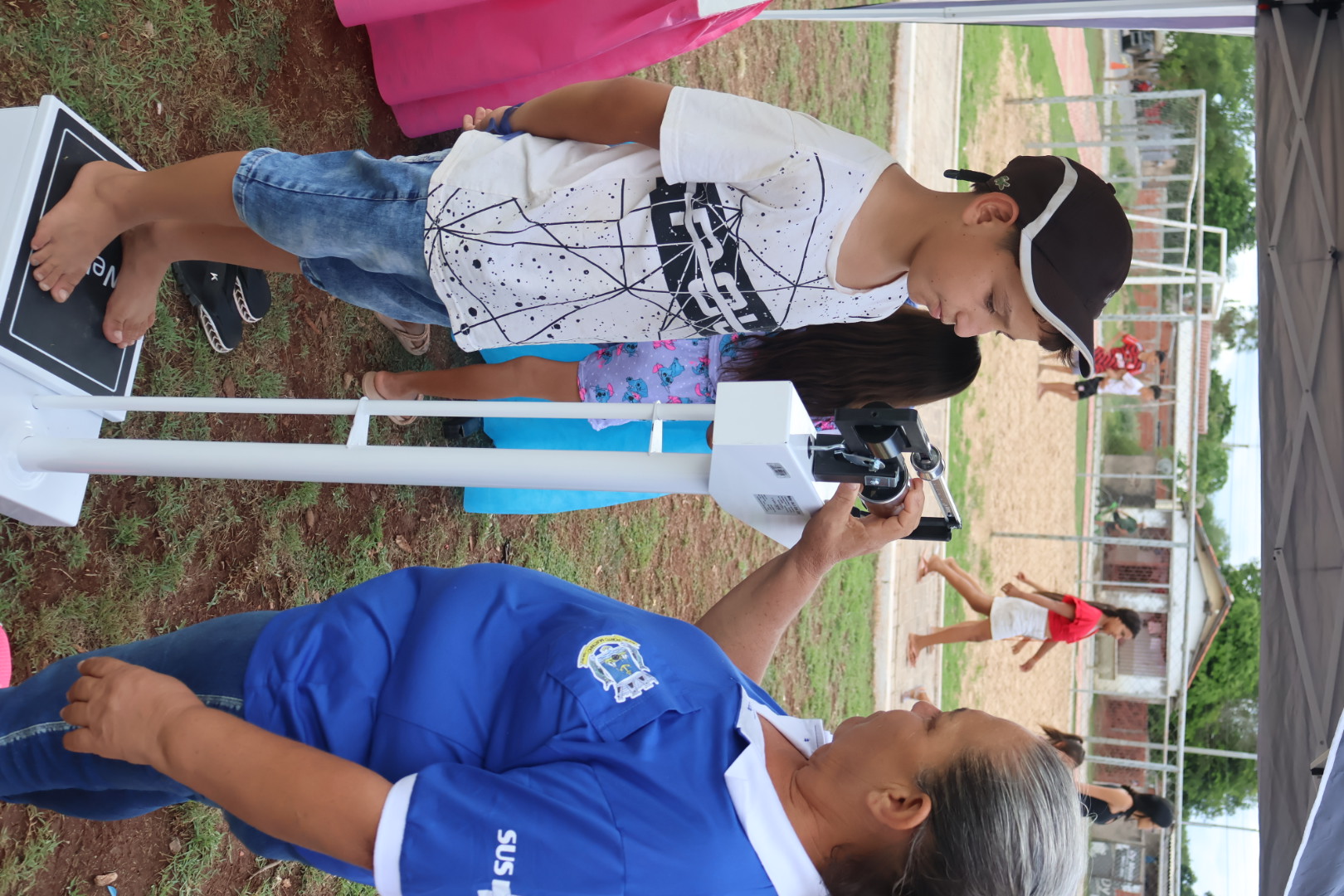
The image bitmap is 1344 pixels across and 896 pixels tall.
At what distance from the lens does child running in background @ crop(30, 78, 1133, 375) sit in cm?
174

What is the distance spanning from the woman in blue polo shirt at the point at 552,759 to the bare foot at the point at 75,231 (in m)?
0.99

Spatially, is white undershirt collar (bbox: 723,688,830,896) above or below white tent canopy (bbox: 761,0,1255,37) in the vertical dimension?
below

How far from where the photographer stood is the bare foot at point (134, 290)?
7.20ft

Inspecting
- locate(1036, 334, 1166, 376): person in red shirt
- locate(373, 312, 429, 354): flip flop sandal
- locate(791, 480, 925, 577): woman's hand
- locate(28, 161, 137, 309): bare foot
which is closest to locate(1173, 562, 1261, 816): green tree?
locate(1036, 334, 1166, 376): person in red shirt

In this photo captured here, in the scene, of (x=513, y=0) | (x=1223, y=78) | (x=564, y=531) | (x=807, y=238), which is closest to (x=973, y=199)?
(x=807, y=238)

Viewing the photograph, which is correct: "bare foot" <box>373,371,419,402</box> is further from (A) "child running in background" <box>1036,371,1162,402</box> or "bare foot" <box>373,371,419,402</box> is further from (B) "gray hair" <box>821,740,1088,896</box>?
(A) "child running in background" <box>1036,371,1162,402</box>

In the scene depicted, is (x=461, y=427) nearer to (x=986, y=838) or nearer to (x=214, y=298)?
(x=214, y=298)

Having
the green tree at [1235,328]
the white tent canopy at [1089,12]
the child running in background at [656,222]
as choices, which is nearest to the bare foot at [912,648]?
Result: the white tent canopy at [1089,12]

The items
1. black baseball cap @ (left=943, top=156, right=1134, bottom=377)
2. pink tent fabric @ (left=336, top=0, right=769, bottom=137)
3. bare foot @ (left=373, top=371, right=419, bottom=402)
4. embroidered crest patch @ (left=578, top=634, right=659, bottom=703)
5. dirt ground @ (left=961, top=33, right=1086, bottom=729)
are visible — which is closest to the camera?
embroidered crest patch @ (left=578, top=634, right=659, bottom=703)

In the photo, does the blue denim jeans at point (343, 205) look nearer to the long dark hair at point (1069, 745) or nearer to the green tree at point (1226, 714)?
the long dark hair at point (1069, 745)

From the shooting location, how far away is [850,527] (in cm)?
172

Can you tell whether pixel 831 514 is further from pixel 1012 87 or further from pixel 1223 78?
pixel 1223 78

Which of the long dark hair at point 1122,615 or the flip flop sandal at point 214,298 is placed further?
the long dark hair at point 1122,615

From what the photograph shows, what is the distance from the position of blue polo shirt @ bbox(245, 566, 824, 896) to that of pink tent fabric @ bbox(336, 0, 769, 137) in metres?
1.92
